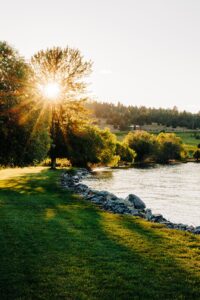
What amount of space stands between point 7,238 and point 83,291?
6842 mm

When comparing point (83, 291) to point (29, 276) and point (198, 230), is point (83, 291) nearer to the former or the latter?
point (29, 276)

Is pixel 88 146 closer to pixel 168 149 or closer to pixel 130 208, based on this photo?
pixel 130 208

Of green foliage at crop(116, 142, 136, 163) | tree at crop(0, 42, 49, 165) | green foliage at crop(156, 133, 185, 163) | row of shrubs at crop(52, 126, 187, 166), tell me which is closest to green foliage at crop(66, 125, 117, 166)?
row of shrubs at crop(52, 126, 187, 166)

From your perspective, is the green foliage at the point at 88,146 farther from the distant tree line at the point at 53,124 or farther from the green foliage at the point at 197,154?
the green foliage at the point at 197,154

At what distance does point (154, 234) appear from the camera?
63.7ft

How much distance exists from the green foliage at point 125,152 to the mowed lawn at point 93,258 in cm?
9593

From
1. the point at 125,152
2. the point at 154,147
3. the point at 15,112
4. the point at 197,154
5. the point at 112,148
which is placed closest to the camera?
the point at 15,112

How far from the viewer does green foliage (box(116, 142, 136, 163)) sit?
120m

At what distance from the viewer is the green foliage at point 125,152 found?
120000mm

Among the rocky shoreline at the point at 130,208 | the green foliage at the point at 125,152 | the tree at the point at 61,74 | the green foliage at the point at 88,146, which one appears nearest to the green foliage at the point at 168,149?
the green foliage at the point at 125,152

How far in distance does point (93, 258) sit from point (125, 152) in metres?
106

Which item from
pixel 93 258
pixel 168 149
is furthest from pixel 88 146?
pixel 93 258

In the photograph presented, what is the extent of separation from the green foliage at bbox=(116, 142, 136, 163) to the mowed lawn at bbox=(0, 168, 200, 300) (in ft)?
315

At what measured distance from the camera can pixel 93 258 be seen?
14789mm
